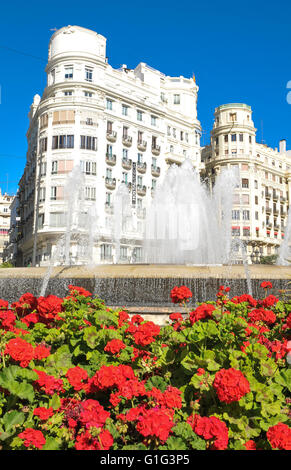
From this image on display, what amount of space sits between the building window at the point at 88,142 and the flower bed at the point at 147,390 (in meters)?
36.6

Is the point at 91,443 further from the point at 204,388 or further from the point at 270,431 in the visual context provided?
the point at 270,431

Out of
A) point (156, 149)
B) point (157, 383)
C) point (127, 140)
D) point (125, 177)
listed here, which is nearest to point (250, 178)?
point (156, 149)

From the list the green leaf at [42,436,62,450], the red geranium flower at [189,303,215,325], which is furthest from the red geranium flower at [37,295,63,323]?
the green leaf at [42,436,62,450]

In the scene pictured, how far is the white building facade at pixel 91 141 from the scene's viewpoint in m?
38.3

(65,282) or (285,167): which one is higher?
(285,167)

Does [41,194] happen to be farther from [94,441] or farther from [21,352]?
[94,441]

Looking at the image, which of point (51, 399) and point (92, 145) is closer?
point (51, 399)

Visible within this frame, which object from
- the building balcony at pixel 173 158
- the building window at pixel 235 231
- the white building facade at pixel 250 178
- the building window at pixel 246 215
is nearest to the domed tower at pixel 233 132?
the white building facade at pixel 250 178

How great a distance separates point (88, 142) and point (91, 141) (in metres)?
0.36

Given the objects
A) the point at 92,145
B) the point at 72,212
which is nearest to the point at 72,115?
the point at 92,145

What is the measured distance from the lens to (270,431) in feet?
7.50

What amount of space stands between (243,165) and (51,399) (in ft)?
186

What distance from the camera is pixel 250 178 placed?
55844 millimetres

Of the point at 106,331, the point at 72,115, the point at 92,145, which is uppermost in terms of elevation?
the point at 72,115
